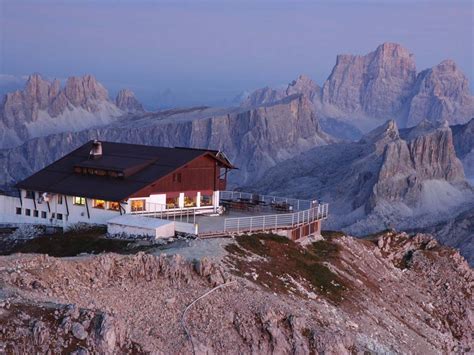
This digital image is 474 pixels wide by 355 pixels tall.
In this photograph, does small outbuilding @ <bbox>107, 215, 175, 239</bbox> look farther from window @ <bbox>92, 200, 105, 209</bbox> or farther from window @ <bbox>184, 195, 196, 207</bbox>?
window @ <bbox>184, 195, 196, 207</bbox>

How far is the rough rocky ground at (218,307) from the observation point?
3077cm

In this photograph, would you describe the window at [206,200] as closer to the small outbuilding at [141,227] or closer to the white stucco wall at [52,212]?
the white stucco wall at [52,212]

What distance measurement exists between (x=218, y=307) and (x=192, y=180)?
929 inches

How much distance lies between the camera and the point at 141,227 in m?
50.8

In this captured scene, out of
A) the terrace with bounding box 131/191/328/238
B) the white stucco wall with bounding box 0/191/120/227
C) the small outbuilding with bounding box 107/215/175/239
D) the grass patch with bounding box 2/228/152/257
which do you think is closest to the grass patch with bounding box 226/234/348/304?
the terrace with bounding box 131/191/328/238

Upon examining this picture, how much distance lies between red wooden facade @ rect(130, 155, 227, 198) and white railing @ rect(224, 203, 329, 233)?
5.27 m

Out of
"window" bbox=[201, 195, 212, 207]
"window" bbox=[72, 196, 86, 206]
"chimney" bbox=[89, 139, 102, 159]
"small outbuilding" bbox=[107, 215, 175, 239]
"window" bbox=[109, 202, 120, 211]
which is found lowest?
"window" bbox=[201, 195, 212, 207]

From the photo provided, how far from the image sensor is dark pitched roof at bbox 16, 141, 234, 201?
2264 inches

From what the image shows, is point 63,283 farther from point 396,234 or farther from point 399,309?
point 396,234

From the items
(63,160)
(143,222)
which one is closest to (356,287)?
(143,222)

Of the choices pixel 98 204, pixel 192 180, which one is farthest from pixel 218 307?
pixel 192 180

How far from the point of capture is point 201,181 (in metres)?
61.4

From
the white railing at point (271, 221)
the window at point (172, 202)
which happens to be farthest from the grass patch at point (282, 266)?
the window at point (172, 202)

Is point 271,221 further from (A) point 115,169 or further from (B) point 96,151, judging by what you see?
(B) point 96,151
